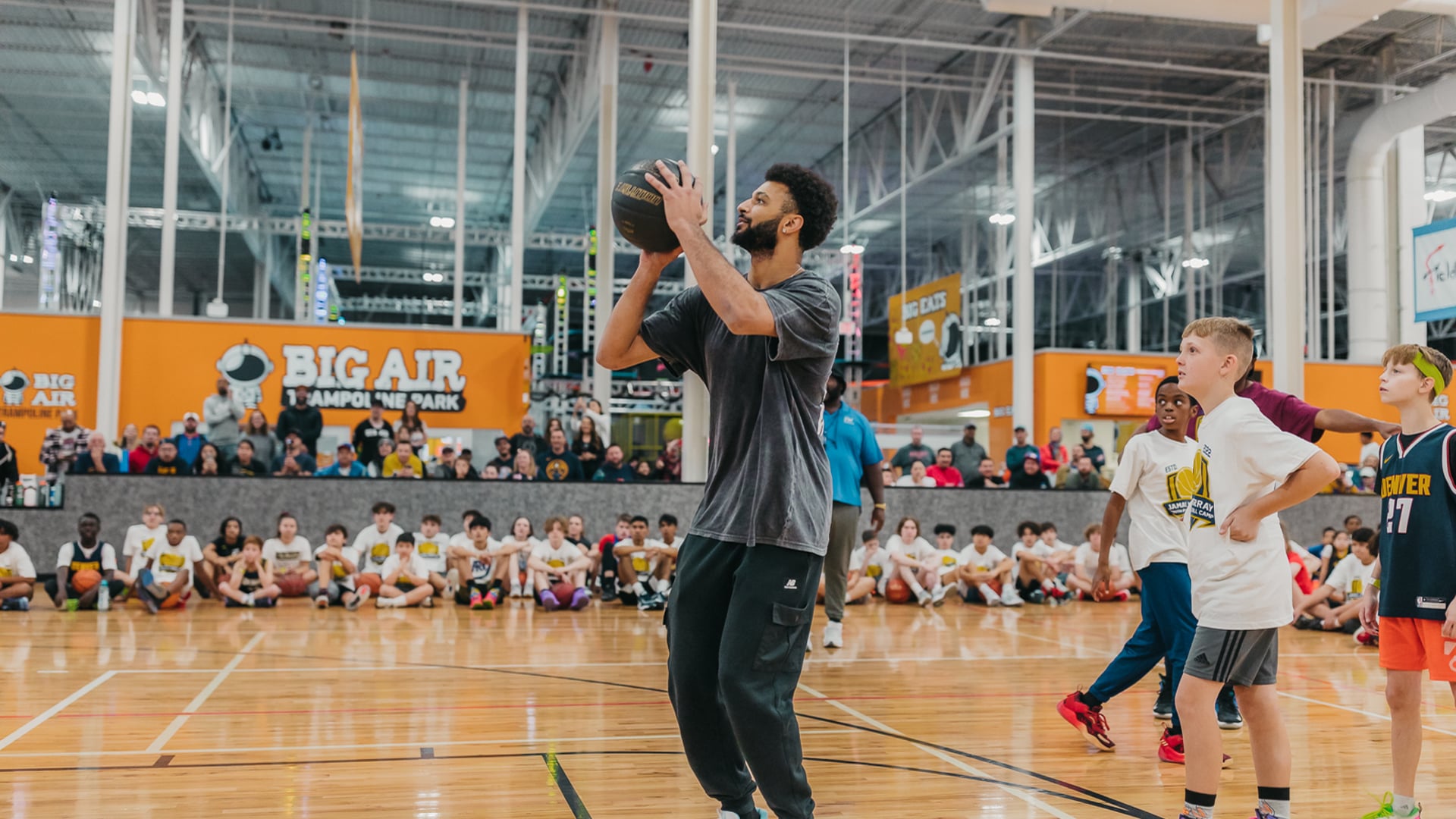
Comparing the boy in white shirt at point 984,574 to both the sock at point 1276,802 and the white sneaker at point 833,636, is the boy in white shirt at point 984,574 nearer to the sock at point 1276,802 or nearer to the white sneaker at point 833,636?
the white sneaker at point 833,636

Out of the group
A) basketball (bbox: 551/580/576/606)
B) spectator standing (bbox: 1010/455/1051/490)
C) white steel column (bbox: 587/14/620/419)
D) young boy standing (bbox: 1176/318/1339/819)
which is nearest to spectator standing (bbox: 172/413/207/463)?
basketball (bbox: 551/580/576/606)

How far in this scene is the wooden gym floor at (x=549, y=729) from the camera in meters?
4.02

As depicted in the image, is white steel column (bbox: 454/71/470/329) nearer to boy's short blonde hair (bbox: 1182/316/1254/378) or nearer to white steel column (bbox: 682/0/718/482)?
white steel column (bbox: 682/0/718/482)

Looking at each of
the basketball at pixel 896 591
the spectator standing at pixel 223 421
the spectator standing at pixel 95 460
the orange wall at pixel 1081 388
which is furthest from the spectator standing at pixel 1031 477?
the spectator standing at pixel 95 460

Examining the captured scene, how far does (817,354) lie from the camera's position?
2.79 m

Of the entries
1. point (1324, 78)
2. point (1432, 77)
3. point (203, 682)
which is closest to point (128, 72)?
point (203, 682)

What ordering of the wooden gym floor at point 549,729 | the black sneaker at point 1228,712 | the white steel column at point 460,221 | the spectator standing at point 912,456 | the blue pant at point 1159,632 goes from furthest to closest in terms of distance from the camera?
the white steel column at point 460,221
the spectator standing at point 912,456
the black sneaker at point 1228,712
the blue pant at point 1159,632
the wooden gym floor at point 549,729

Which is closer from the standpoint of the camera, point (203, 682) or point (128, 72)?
point (203, 682)

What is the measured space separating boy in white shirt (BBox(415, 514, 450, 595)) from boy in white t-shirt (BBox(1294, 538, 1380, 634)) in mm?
8056

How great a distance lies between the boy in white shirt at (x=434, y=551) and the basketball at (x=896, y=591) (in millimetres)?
4642

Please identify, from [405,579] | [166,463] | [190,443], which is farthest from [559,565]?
[190,443]

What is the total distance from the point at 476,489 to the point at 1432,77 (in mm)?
16894

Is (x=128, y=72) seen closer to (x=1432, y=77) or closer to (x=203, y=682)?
(x=203, y=682)

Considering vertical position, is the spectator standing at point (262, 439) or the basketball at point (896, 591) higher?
the spectator standing at point (262, 439)
